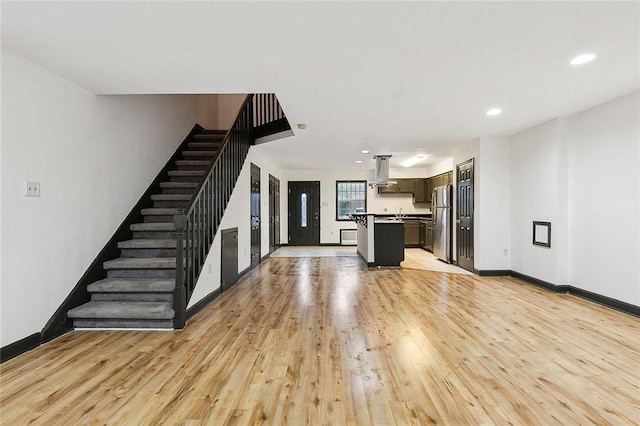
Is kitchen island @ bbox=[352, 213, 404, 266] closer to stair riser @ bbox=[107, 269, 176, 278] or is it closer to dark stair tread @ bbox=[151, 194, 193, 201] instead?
dark stair tread @ bbox=[151, 194, 193, 201]

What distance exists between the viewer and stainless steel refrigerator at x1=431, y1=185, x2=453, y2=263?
7.11 m

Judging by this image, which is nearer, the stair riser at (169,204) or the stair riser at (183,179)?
the stair riser at (169,204)

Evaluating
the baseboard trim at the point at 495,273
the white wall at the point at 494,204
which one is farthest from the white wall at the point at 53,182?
the baseboard trim at the point at 495,273

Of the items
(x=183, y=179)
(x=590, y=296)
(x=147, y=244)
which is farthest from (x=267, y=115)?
(x=590, y=296)

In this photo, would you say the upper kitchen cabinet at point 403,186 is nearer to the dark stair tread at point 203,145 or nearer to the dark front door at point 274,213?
the dark front door at point 274,213

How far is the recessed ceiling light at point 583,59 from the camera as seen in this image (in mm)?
2695

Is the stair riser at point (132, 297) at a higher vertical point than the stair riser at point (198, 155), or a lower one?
lower

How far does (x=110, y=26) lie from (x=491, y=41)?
269 centimetres

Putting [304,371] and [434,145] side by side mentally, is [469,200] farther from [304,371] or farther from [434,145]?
[304,371]

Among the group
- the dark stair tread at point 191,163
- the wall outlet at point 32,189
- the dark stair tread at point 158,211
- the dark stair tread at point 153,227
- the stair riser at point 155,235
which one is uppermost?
the dark stair tread at point 191,163

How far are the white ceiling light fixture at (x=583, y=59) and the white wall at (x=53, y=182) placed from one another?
15.0ft

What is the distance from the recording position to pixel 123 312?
322 centimetres

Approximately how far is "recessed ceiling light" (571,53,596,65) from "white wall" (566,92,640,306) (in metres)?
1.43

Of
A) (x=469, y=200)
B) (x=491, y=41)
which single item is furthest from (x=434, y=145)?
(x=491, y=41)
